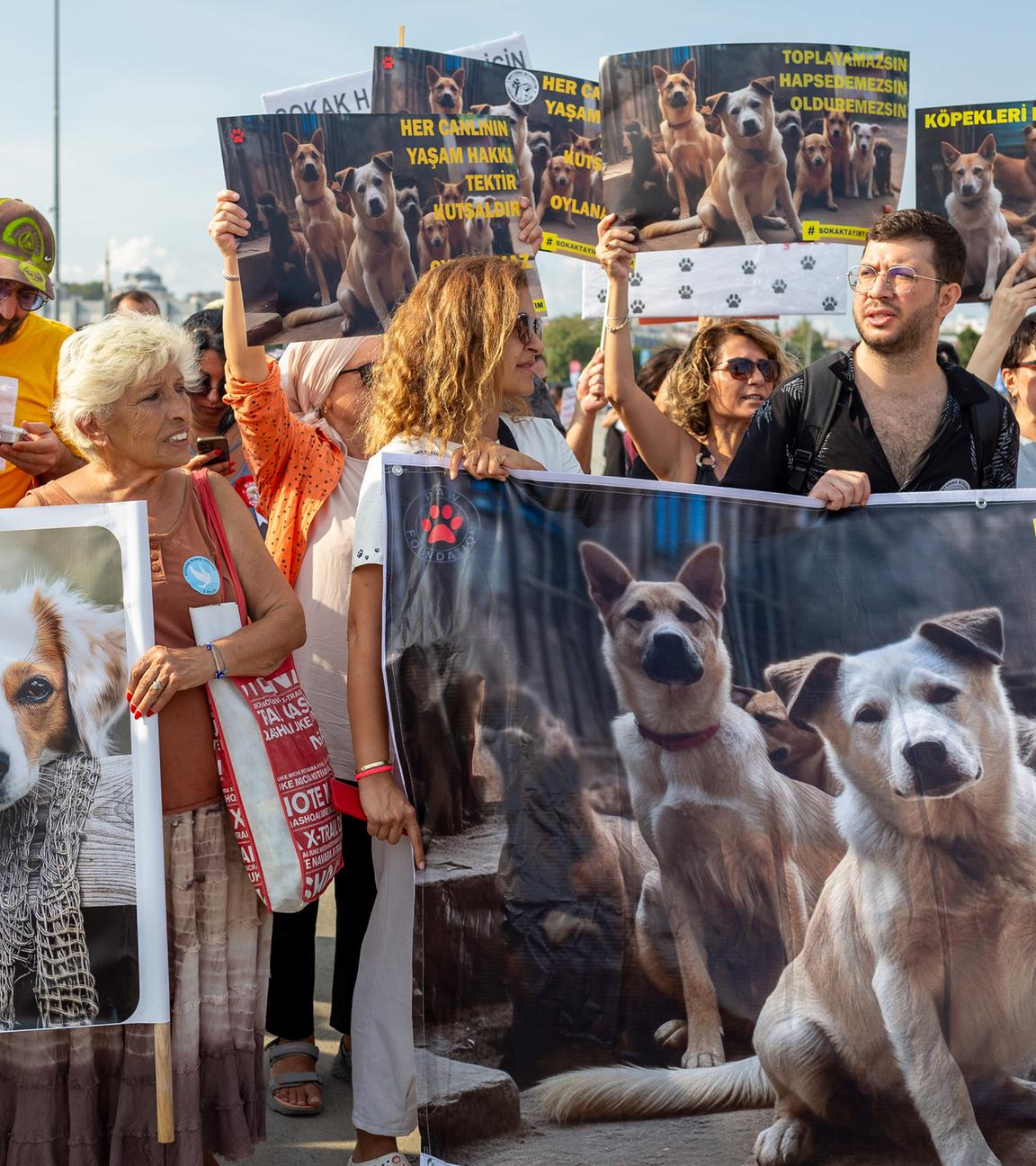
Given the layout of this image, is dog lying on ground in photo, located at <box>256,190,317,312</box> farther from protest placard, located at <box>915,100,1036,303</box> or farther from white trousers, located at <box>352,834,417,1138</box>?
protest placard, located at <box>915,100,1036,303</box>

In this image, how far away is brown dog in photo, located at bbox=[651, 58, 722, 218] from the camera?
4.28 m

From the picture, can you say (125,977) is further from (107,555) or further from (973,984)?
(973,984)

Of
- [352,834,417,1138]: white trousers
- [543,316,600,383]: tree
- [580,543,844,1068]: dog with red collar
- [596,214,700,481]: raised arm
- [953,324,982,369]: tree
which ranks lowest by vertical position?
[352,834,417,1138]: white trousers

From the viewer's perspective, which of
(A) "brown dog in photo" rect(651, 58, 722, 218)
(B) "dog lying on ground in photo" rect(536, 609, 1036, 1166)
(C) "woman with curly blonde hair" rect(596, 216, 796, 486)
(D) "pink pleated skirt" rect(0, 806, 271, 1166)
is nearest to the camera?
(B) "dog lying on ground in photo" rect(536, 609, 1036, 1166)

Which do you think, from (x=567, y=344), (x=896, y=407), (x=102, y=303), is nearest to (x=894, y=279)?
(x=896, y=407)

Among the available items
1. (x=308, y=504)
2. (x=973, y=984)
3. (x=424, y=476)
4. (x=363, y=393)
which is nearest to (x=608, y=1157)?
(x=973, y=984)

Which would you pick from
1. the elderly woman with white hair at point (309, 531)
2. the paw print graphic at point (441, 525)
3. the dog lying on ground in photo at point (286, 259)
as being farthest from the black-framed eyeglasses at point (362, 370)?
the paw print graphic at point (441, 525)

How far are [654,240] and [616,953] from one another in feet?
8.14

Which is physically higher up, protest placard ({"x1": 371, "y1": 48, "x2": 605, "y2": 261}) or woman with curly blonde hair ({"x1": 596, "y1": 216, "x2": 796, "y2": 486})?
protest placard ({"x1": 371, "y1": 48, "x2": 605, "y2": 261})

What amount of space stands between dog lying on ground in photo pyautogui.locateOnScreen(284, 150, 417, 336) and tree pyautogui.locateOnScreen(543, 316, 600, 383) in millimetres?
51778

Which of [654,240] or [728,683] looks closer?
[728,683]

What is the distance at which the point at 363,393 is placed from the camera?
3723 mm

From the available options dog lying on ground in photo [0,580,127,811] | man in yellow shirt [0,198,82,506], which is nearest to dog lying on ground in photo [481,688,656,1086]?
dog lying on ground in photo [0,580,127,811]

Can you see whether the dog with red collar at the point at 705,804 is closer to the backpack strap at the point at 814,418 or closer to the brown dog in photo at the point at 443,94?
the backpack strap at the point at 814,418
